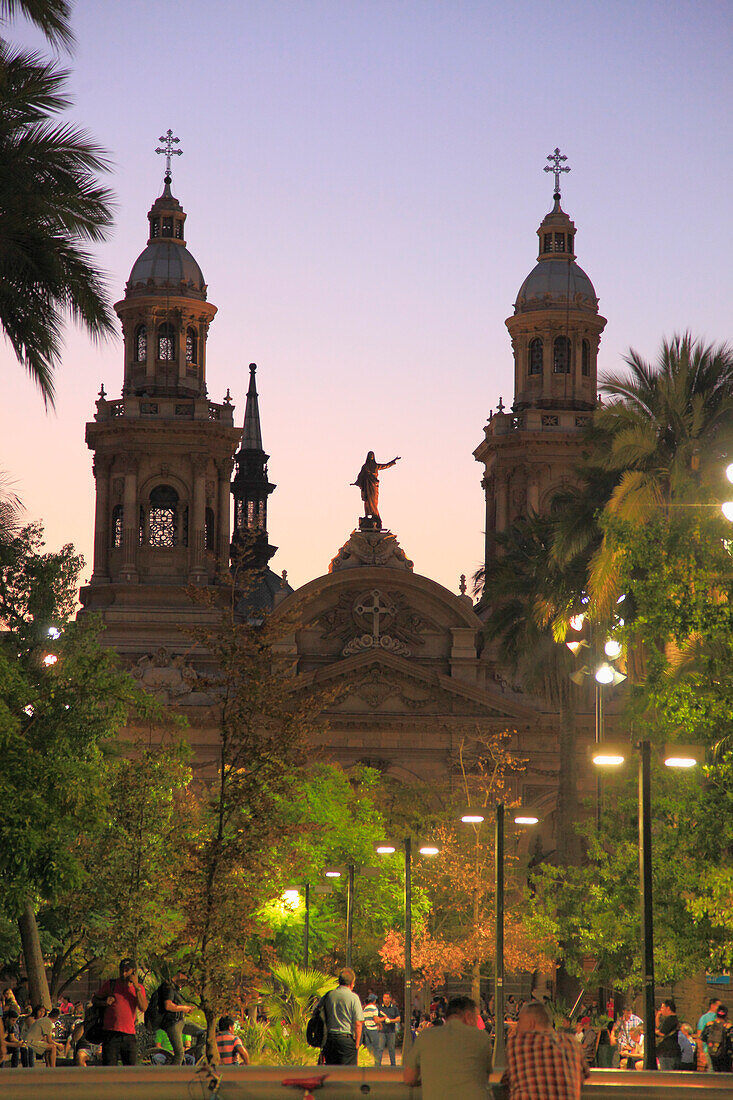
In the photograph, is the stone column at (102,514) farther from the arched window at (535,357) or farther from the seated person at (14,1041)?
the seated person at (14,1041)

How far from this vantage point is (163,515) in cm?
7938

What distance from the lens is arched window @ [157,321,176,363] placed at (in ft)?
264

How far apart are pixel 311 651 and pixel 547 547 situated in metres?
29.0

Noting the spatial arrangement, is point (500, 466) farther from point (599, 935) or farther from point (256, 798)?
point (256, 798)

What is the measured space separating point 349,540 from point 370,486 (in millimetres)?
3617

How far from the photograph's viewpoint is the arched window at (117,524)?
78.4 meters

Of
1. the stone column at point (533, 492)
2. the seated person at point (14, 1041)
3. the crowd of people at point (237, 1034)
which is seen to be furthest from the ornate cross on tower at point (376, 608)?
the seated person at point (14, 1041)

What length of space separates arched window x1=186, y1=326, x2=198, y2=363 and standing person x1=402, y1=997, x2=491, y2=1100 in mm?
71429

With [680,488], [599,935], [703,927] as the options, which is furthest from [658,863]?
[680,488]

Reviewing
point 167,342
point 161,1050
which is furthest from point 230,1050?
point 167,342

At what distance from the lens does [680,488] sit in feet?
91.2

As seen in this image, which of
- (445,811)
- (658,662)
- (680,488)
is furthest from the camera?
(445,811)

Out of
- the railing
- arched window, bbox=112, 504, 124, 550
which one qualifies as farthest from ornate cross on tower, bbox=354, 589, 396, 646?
the railing

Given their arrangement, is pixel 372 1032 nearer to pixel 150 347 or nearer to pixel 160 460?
pixel 160 460
